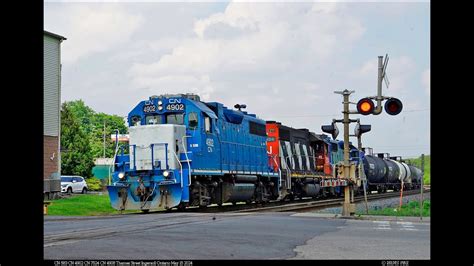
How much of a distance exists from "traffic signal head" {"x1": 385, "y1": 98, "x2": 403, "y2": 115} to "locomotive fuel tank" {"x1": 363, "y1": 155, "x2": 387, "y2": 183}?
28666mm

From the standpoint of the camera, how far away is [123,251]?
9727 mm

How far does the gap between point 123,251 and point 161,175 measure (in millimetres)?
13358

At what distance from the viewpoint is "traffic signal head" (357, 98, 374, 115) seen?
17266 mm

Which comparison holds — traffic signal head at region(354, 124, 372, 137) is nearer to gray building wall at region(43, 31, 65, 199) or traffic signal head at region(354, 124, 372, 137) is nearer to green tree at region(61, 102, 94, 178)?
gray building wall at region(43, 31, 65, 199)

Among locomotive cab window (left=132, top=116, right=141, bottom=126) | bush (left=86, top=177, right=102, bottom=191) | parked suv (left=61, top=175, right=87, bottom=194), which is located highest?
locomotive cab window (left=132, top=116, right=141, bottom=126)

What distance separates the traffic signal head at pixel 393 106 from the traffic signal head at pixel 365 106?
1.33 ft

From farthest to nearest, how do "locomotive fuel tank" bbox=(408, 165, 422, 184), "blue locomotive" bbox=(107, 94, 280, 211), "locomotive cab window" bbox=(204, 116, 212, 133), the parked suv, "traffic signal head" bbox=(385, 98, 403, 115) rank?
"locomotive fuel tank" bbox=(408, 165, 422, 184)
the parked suv
"locomotive cab window" bbox=(204, 116, 212, 133)
"blue locomotive" bbox=(107, 94, 280, 211)
"traffic signal head" bbox=(385, 98, 403, 115)

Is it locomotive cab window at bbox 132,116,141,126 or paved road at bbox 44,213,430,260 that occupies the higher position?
locomotive cab window at bbox 132,116,141,126

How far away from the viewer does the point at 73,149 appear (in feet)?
206

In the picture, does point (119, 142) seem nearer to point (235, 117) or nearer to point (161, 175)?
point (161, 175)

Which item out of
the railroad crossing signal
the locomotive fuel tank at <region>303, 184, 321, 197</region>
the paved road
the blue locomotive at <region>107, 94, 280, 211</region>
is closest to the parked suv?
the locomotive fuel tank at <region>303, 184, 321, 197</region>

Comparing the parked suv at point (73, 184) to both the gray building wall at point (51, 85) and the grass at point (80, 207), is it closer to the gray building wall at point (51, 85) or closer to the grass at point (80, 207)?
the gray building wall at point (51, 85)
